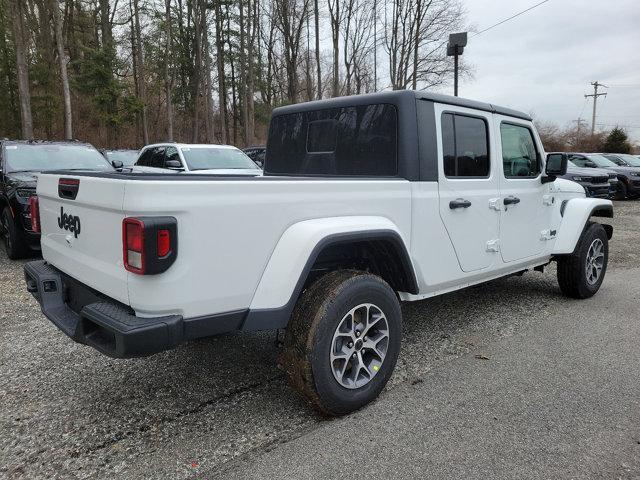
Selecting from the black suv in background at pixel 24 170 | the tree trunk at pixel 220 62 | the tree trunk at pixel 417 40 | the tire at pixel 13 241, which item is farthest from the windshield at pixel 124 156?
the tree trunk at pixel 417 40

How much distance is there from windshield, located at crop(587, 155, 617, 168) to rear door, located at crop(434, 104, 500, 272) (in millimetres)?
16464

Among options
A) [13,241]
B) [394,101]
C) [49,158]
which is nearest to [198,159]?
[49,158]

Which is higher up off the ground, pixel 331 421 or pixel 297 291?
pixel 297 291

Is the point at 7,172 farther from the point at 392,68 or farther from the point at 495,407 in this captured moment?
the point at 392,68

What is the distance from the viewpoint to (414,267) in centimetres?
327

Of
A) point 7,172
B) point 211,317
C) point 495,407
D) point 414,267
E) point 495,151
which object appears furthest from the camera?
point 7,172

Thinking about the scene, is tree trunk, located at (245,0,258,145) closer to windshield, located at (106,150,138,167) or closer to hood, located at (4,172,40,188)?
windshield, located at (106,150,138,167)

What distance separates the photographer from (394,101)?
132 inches

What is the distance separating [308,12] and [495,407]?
30789 millimetres

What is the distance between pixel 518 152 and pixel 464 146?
970mm

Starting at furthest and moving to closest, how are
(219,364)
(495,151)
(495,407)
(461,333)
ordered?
(461,333)
(495,151)
(219,364)
(495,407)

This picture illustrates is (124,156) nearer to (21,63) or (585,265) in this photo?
(21,63)

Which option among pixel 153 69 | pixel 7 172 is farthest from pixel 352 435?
pixel 153 69

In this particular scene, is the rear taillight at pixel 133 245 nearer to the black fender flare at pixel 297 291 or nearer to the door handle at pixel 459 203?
the black fender flare at pixel 297 291
